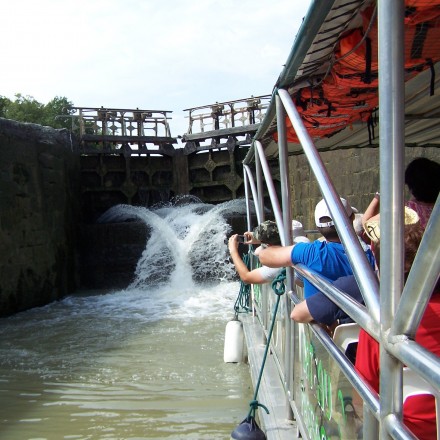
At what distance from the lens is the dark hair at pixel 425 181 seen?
90.0 inches

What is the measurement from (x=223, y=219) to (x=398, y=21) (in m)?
11.9

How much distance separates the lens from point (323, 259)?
7.31 feet

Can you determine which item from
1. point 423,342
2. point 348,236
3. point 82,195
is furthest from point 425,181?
point 82,195

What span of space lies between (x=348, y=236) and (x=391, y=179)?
373 mm

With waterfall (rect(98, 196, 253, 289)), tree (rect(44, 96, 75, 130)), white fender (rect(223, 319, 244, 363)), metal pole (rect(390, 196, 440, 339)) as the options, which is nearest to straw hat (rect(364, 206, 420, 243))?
metal pole (rect(390, 196, 440, 339))

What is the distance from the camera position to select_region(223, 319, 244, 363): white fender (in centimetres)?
546

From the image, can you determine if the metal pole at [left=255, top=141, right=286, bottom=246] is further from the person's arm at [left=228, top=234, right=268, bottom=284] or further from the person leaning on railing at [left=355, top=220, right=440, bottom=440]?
the person leaning on railing at [left=355, top=220, right=440, bottom=440]

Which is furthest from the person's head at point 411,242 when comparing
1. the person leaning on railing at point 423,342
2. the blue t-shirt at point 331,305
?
the blue t-shirt at point 331,305

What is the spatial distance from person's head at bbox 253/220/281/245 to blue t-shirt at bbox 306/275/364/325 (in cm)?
89

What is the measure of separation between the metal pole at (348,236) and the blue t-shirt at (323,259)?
1.61 feet

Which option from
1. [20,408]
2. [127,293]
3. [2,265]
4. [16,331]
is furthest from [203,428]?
[127,293]

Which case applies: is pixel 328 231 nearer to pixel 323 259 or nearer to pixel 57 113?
pixel 323 259

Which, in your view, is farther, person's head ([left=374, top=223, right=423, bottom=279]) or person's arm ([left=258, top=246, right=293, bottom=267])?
person's arm ([left=258, top=246, right=293, bottom=267])

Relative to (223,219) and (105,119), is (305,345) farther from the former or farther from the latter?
(105,119)
